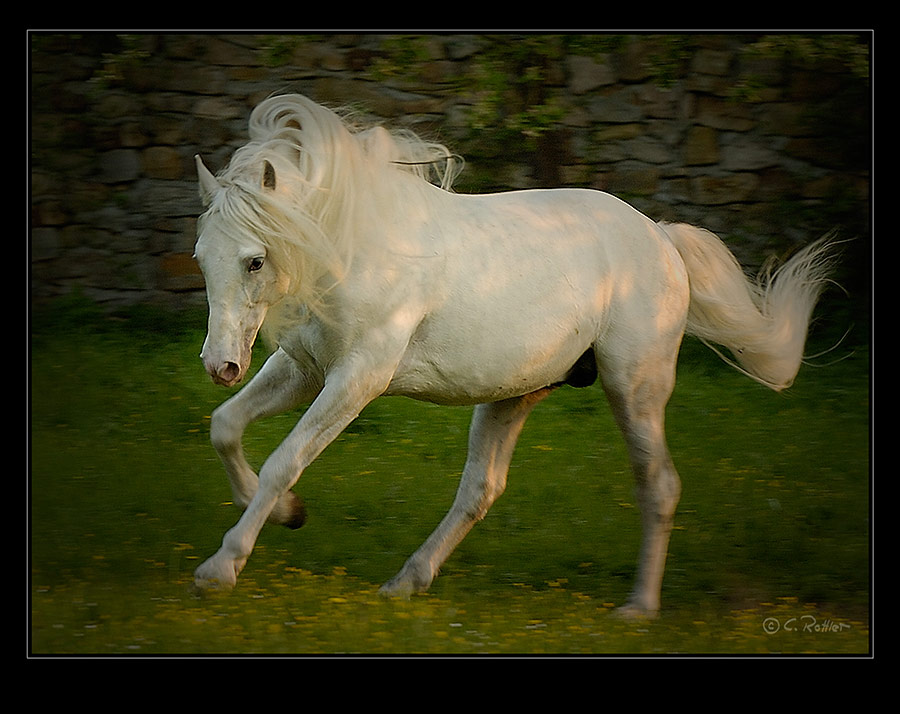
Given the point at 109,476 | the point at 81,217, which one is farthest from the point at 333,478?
the point at 81,217

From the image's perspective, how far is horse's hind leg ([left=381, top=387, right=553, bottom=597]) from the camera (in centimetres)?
513

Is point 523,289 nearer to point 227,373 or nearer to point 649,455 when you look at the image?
point 649,455

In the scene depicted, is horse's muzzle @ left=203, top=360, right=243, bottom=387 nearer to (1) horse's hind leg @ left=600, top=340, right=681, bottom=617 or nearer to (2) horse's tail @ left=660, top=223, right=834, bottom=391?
(1) horse's hind leg @ left=600, top=340, right=681, bottom=617

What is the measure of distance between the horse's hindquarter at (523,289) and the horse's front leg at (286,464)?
27 centimetres

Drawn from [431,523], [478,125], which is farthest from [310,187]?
[478,125]

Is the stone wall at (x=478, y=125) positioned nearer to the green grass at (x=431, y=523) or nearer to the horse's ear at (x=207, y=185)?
the green grass at (x=431, y=523)

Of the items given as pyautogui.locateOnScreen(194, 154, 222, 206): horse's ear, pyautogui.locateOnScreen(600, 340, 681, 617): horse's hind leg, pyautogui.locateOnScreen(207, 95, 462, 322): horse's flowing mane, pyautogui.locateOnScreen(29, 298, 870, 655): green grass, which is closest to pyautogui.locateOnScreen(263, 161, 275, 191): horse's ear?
pyautogui.locateOnScreen(207, 95, 462, 322): horse's flowing mane

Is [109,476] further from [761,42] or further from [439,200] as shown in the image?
[761,42]

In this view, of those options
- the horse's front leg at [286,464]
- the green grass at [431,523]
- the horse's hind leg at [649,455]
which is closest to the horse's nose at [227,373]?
the horse's front leg at [286,464]

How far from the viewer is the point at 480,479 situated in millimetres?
5164

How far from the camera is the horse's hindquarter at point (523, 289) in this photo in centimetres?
453

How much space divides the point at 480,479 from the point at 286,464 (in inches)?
45.9
